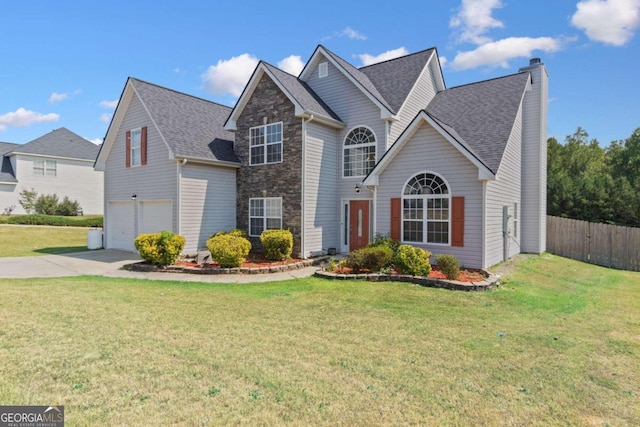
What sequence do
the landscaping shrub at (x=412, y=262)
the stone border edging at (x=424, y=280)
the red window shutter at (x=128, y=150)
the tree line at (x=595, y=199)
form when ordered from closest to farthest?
the stone border edging at (x=424, y=280), the landscaping shrub at (x=412, y=262), the red window shutter at (x=128, y=150), the tree line at (x=595, y=199)

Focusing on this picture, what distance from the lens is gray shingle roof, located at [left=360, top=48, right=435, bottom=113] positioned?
15883 millimetres

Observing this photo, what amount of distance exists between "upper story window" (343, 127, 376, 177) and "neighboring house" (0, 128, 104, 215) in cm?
2716

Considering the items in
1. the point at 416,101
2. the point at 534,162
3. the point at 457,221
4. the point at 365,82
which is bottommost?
the point at 457,221

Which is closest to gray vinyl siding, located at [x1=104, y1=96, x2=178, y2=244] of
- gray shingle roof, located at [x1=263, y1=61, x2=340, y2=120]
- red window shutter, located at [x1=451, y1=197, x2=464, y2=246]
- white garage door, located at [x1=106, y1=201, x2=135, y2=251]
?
white garage door, located at [x1=106, y1=201, x2=135, y2=251]

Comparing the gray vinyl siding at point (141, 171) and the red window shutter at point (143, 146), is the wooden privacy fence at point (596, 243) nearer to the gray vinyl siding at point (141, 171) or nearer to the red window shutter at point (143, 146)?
the gray vinyl siding at point (141, 171)

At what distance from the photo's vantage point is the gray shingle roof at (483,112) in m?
12.3

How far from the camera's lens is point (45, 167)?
32.9 m

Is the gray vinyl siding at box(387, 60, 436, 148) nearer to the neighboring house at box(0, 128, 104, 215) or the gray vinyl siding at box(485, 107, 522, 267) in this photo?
the gray vinyl siding at box(485, 107, 522, 267)

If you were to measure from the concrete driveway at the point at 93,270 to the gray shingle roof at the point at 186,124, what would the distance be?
5155mm

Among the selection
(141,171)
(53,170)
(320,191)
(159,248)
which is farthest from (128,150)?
(53,170)

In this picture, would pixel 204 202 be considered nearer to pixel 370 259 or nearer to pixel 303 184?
pixel 303 184

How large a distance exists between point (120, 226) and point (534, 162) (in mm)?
20721

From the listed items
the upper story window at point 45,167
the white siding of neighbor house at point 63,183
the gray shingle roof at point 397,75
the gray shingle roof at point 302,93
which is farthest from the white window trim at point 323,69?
the upper story window at point 45,167

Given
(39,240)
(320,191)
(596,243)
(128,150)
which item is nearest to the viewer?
(320,191)
